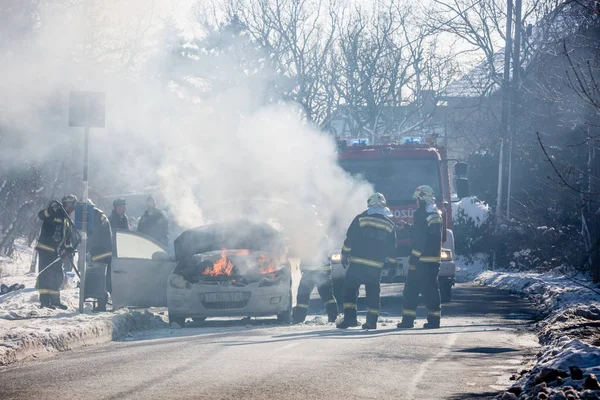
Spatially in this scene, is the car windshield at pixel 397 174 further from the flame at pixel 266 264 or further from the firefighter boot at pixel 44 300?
the firefighter boot at pixel 44 300

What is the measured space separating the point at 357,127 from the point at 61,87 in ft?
94.4

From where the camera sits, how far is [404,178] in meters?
18.9

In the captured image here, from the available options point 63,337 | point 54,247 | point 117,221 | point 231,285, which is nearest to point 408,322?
point 231,285

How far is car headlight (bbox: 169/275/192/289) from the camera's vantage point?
14.0 meters

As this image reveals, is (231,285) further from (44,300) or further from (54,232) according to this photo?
(54,232)

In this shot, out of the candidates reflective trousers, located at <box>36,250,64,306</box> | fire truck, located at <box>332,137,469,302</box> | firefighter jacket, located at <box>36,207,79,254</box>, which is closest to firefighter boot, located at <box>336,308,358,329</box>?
fire truck, located at <box>332,137,469,302</box>

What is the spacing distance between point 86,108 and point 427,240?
5.26 m

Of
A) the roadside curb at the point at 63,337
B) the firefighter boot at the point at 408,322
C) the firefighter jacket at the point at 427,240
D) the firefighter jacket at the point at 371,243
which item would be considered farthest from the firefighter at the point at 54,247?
the firefighter jacket at the point at 427,240

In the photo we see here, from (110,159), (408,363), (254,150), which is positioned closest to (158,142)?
(110,159)

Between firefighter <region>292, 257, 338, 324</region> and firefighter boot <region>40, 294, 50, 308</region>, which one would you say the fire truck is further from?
firefighter boot <region>40, 294, 50, 308</region>

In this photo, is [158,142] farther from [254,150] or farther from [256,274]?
[256,274]

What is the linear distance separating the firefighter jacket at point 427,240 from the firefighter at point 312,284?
1425 millimetres

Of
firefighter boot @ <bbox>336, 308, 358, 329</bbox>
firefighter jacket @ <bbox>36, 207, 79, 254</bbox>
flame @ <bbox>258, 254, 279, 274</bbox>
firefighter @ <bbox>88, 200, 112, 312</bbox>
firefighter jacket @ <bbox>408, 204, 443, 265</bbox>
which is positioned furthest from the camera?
firefighter jacket @ <bbox>36, 207, 79, 254</bbox>

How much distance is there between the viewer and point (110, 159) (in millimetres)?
26141
